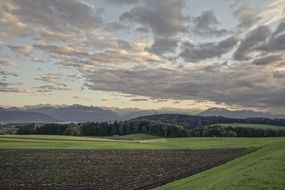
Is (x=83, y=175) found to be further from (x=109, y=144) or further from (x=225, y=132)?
(x=225, y=132)

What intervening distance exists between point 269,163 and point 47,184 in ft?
70.7

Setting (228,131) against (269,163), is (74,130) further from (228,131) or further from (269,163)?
(269,163)

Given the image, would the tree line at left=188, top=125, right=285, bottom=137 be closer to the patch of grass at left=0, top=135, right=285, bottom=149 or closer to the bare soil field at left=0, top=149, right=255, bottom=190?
the patch of grass at left=0, top=135, right=285, bottom=149

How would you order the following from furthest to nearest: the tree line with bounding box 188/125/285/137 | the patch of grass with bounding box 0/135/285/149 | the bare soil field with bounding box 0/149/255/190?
1. the tree line with bounding box 188/125/285/137
2. the patch of grass with bounding box 0/135/285/149
3. the bare soil field with bounding box 0/149/255/190

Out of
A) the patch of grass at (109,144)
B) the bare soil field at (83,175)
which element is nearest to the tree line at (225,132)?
the patch of grass at (109,144)

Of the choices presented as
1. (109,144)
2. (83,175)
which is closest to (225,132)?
(109,144)

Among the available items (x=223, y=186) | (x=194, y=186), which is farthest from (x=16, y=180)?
(x=223, y=186)

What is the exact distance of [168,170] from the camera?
5122 centimetres

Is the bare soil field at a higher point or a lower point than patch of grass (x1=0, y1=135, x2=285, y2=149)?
lower

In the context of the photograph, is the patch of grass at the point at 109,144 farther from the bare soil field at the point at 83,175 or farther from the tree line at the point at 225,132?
the tree line at the point at 225,132

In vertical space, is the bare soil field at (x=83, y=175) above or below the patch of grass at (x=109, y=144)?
below

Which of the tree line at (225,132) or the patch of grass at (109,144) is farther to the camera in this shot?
the tree line at (225,132)

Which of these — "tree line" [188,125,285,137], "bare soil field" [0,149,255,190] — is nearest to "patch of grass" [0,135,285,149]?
"bare soil field" [0,149,255,190]

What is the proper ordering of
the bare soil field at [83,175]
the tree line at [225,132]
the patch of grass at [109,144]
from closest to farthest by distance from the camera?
the bare soil field at [83,175]
the patch of grass at [109,144]
the tree line at [225,132]
